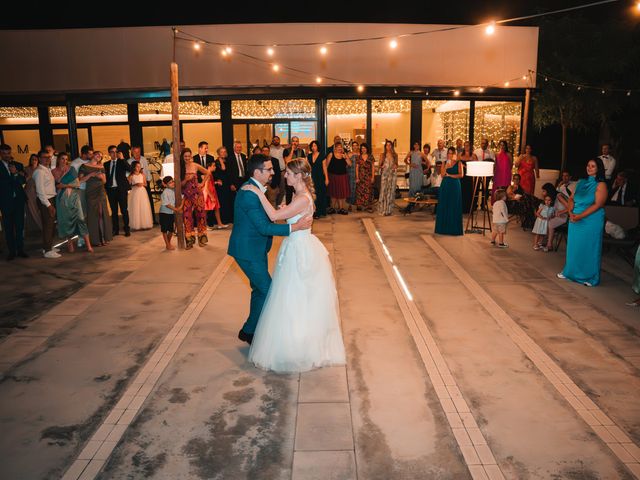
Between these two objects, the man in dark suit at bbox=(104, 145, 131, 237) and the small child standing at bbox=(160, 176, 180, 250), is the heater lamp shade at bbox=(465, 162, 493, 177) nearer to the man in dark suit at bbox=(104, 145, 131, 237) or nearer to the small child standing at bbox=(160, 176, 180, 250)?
the small child standing at bbox=(160, 176, 180, 250)

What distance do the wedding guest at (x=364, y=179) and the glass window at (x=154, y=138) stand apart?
7.69 meters

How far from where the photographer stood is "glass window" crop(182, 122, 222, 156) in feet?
63.0

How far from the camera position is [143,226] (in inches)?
527

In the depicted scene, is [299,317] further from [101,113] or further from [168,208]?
[101,113]

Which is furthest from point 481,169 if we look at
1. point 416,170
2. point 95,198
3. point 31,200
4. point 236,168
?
point 31,200

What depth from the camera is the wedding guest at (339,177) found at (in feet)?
51.1

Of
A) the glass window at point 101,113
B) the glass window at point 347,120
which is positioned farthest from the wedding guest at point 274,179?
the glass window at point 101,113

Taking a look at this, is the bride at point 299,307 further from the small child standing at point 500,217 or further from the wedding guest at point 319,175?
the wedding guest at point 319,175

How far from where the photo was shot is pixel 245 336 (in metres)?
6.21

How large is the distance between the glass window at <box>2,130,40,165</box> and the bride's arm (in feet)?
59.6

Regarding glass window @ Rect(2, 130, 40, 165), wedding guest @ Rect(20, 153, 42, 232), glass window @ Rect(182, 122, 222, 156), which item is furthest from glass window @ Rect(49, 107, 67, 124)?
wedding guest @ Rect(20, 153, 42, 232)

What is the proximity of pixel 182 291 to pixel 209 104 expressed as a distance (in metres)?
11.7

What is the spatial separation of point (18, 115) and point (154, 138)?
16.6 ft

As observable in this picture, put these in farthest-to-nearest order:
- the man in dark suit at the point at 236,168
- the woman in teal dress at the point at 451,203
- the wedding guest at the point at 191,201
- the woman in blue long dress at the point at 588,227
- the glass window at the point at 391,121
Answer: the glass window at the point at 391,121
the man in dark suit at the point at 236,168
the woman in teal dress at the point at 451,203
the wedding guest at the point at 191,201
the woman in blue long dress at the point at 588,227
